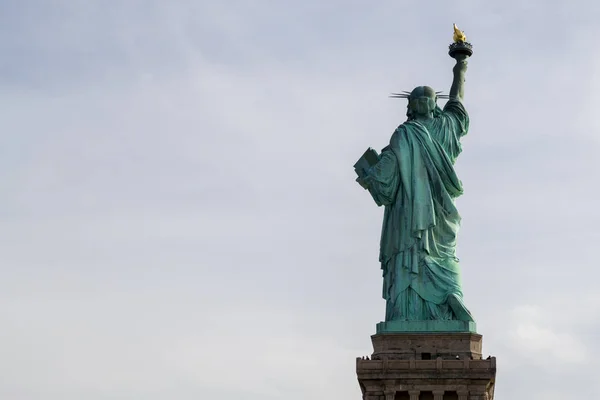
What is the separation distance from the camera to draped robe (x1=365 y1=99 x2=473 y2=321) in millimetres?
54219

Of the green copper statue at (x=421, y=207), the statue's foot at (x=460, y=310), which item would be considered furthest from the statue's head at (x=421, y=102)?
the statue's foot at (x=460, y=310)

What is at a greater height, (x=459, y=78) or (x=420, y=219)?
(x=459, y=78)

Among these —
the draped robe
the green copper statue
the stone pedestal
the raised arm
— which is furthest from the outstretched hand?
the stone pedestal

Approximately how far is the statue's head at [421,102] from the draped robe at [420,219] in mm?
315

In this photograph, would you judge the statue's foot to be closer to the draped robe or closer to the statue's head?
the draped robe

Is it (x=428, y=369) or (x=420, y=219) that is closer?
(x=428, y=369)

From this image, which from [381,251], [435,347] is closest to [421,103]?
[381,251]

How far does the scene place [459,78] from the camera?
58062 mm

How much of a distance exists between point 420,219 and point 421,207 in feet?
1.47

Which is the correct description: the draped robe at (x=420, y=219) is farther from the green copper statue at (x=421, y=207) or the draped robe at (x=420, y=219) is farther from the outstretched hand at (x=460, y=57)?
the outstretched hand at (x=460, y=57)

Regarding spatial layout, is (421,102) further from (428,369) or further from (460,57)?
(428,369)

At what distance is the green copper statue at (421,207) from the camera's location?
54250mm

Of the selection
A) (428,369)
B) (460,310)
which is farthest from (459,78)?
(428,369)

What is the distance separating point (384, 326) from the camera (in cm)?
5391
